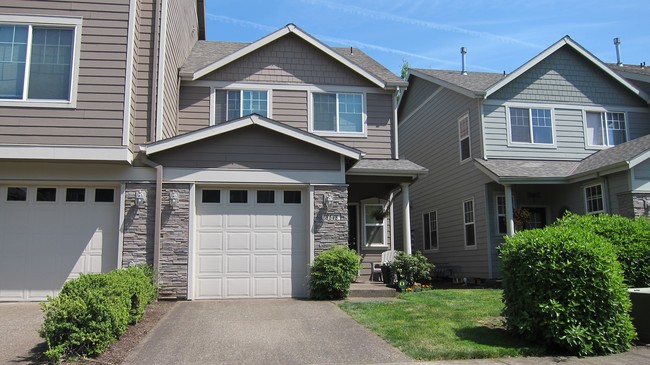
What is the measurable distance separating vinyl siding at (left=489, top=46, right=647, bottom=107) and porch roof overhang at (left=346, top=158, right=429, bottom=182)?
4.54 meters

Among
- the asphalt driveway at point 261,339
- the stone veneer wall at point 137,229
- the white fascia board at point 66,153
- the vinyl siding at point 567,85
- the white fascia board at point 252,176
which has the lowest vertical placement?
the asphalt driveway at point 261,339

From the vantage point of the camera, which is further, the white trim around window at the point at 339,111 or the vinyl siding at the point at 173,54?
the white trim around window at the point at 339,111

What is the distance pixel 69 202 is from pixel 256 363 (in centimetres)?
655

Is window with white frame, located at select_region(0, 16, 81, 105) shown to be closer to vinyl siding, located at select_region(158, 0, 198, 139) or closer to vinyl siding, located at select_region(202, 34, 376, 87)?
vinyl siding, located at select_region(158, 0, 198, 139)

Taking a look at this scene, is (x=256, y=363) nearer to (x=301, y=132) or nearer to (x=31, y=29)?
(x=301, y=132)

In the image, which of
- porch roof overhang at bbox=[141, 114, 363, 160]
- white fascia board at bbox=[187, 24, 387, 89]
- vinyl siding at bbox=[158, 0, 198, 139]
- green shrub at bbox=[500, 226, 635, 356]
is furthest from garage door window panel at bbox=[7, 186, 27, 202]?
green shrub at bbox=[500, 226, 635, 356]

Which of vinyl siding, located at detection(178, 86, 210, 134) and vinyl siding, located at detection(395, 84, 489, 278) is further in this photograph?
vinyl siding, located at detection(395, 84, 489, 278)

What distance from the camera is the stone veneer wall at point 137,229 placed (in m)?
10.5

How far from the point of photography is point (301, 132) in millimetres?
11219

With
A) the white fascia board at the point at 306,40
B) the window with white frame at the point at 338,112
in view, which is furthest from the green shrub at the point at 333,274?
the white fascia board at the point at 306,40

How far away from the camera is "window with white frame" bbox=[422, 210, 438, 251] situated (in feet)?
61.3

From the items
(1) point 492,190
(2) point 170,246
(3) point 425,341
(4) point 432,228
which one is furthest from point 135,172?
(4) point 432,228

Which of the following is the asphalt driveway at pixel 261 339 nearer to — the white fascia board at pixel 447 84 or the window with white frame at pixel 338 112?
the window with white frame at pixel 338 112

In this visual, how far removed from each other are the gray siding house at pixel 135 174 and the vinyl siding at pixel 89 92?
0.02 m
